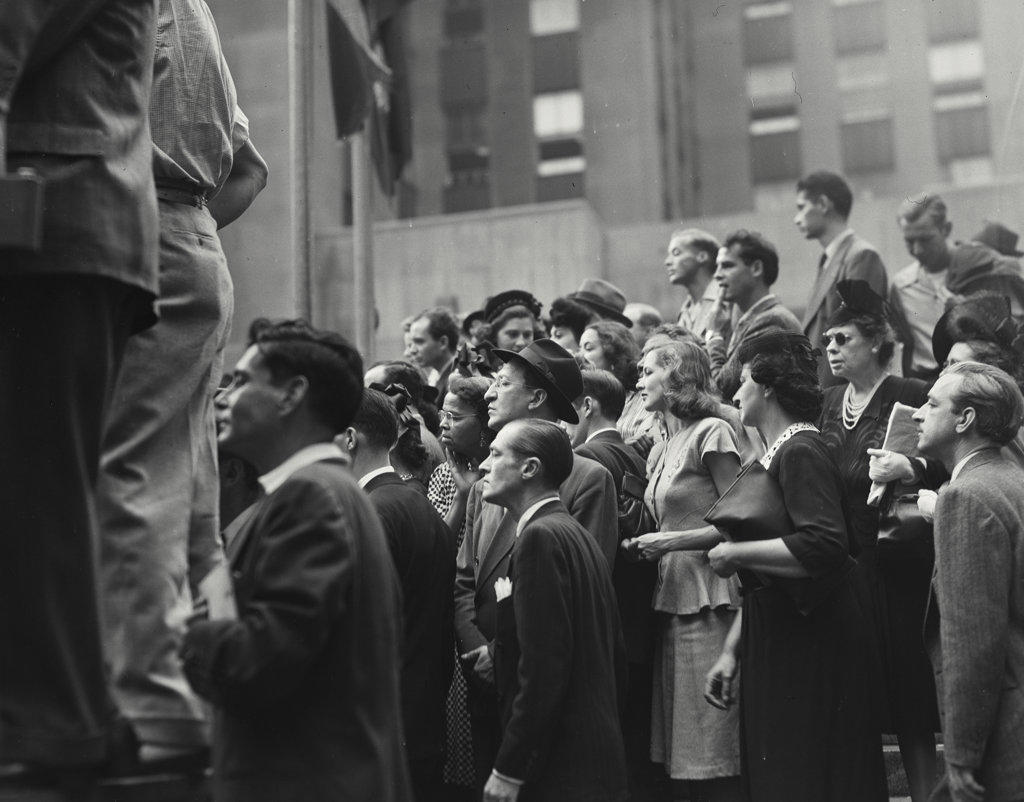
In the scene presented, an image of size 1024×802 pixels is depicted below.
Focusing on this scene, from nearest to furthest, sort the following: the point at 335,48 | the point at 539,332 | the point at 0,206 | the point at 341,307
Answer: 1. the point at 0,206
2. the point at 539,332
3. the point at 335,48
4. the point at 341,307

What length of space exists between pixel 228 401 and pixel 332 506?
46 cm

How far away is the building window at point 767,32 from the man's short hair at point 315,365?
111 ft

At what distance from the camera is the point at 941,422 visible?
502cm

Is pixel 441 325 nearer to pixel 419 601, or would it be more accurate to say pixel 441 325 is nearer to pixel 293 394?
pixel 419 601

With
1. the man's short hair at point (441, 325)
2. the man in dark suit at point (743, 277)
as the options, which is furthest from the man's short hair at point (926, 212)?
the man's short hair at point (441, 325)

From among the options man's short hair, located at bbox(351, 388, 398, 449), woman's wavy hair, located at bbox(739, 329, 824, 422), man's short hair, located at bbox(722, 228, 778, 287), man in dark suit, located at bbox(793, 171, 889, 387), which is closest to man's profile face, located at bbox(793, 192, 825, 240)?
man in dark suit, located at bbox(793, 171, 889, 387)

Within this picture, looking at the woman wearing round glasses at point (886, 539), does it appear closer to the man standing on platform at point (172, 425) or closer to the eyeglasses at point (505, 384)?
the eyeglasses at point (505, 384)

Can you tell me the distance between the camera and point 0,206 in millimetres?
2484

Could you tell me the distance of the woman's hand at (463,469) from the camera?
6.62 m

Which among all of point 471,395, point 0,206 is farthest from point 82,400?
point 471,395

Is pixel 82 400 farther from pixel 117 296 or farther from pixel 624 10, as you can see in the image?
pixel 624 10

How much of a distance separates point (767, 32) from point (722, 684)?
3257 centimetres

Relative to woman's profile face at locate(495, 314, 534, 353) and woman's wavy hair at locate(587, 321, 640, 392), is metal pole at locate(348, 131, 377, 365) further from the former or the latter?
woman's wavy hair at locate(587, 321, 640, 392)

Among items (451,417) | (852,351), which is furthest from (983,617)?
(451,417)
